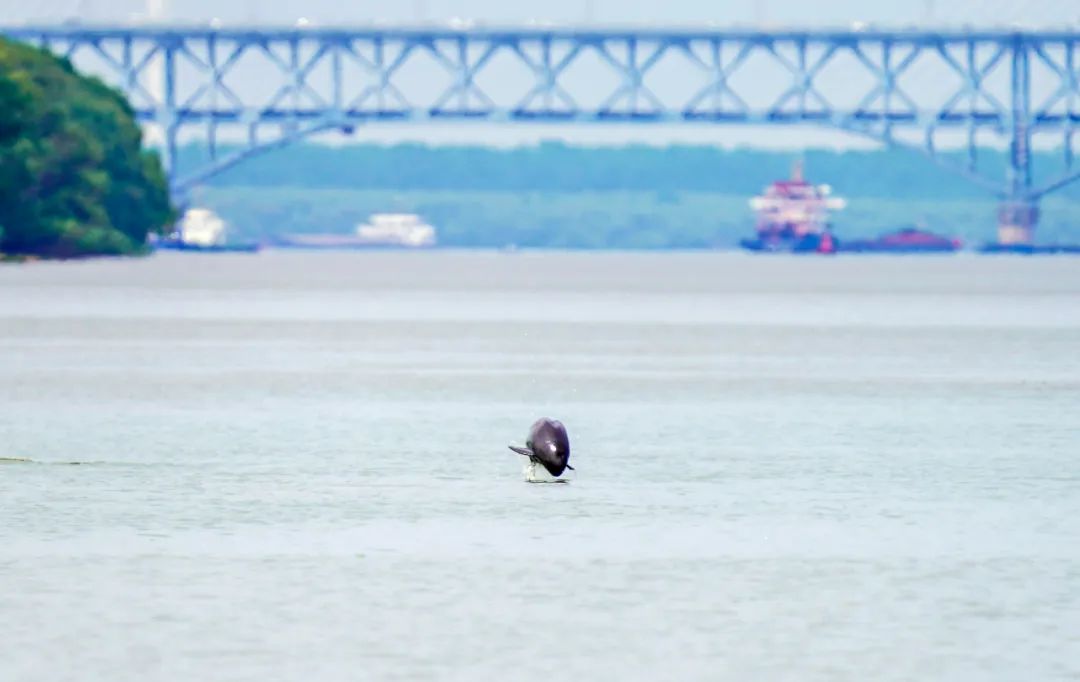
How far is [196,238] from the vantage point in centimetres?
18912

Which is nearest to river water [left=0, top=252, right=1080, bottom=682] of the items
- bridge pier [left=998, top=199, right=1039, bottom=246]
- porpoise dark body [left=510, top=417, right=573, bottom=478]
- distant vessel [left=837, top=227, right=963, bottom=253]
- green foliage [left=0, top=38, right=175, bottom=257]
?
porpoise dark body [left=510, top=417, right=573, bottom=478]

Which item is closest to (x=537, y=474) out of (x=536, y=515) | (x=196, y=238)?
Result: (x=536, y=515)

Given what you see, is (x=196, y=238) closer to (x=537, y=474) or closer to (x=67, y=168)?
(x=67, y=168)

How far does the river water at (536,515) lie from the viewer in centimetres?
1085

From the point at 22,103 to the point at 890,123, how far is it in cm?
6069

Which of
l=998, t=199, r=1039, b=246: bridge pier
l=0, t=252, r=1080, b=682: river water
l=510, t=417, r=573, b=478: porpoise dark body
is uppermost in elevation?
l=998, t=199, r=1039, b=246: bridge pier

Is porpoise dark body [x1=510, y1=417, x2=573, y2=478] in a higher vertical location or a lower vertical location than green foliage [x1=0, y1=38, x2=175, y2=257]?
lower

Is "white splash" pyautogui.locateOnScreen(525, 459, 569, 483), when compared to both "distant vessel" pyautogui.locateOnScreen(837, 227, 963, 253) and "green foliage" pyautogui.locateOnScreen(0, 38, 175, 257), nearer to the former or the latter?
"green foliage" pyautogui.locateOnScreen(0, 38, 175, 257)

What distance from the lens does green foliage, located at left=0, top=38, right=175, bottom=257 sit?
283ft

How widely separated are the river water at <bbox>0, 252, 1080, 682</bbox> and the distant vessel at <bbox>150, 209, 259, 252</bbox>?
12553 centimetres

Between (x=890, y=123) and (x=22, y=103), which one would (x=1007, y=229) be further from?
(x=22, y=103)

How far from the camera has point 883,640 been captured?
11.0 m

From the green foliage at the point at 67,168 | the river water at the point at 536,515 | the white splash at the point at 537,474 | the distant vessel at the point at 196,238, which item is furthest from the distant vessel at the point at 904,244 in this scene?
the white splash at the point at 537,474

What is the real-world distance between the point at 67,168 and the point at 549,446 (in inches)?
3134
